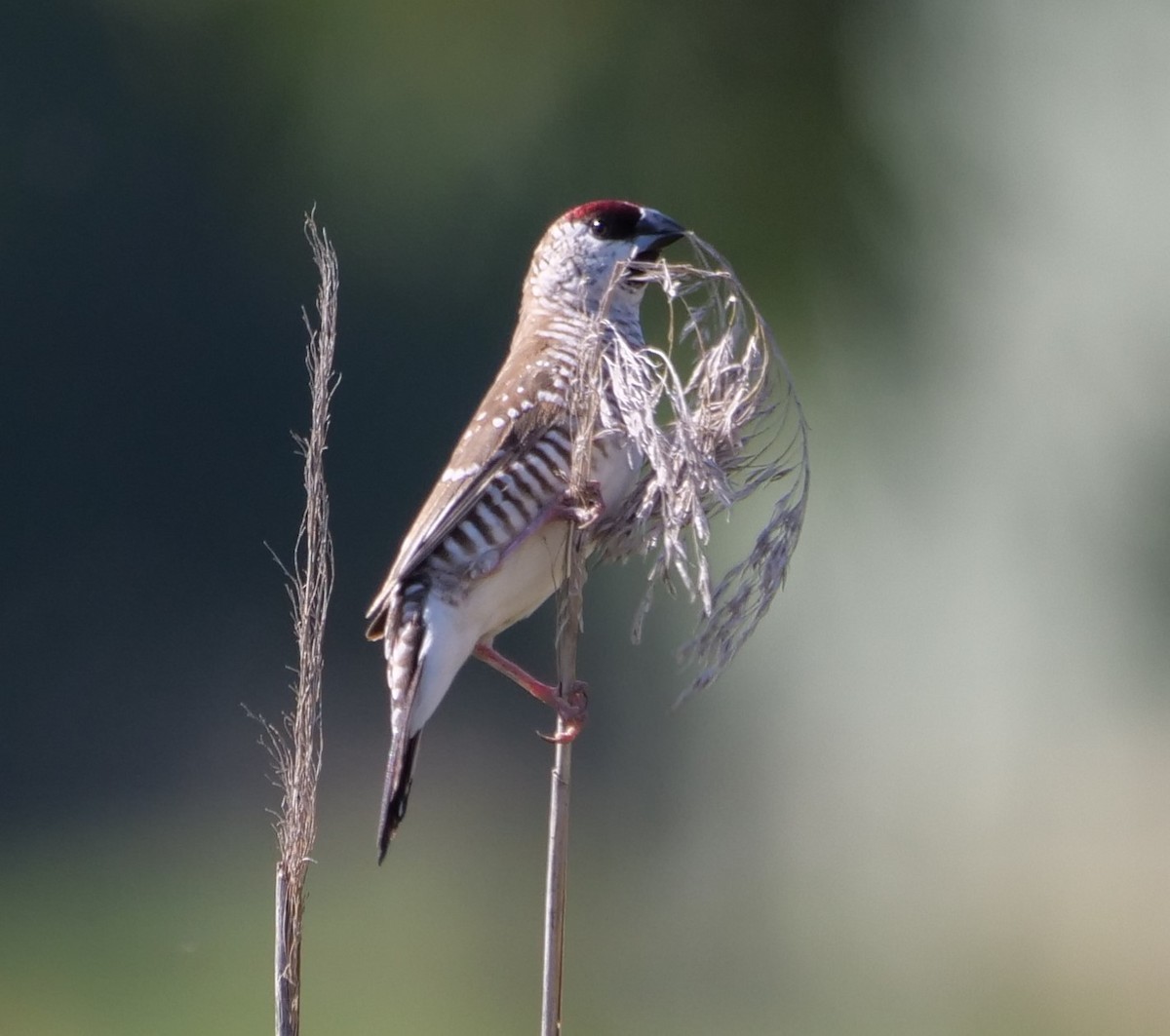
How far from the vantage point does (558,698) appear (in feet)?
5.10

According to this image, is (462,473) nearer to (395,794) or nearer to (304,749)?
(395,794)

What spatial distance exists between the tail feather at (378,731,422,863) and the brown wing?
0.74 feet

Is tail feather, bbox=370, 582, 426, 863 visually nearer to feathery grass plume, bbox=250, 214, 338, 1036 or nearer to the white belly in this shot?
the white belly

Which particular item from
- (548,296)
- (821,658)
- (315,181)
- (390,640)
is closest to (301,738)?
(390,640)

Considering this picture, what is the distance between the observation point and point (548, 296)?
2.22 m

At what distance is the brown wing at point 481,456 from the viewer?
182 centimetres

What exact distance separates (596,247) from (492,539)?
58cm

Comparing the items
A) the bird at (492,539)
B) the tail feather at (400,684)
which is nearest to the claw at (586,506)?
the bird at (492,539)

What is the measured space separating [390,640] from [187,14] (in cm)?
339

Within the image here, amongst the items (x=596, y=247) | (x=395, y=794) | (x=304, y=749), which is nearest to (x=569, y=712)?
(x=395, y=794)

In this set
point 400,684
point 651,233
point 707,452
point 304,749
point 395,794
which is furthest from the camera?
point 651,233

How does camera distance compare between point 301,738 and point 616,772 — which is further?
point 616,772

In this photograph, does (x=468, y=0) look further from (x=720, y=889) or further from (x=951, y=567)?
(x=720, y=889)

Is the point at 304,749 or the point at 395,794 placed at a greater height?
the point at 304,749
